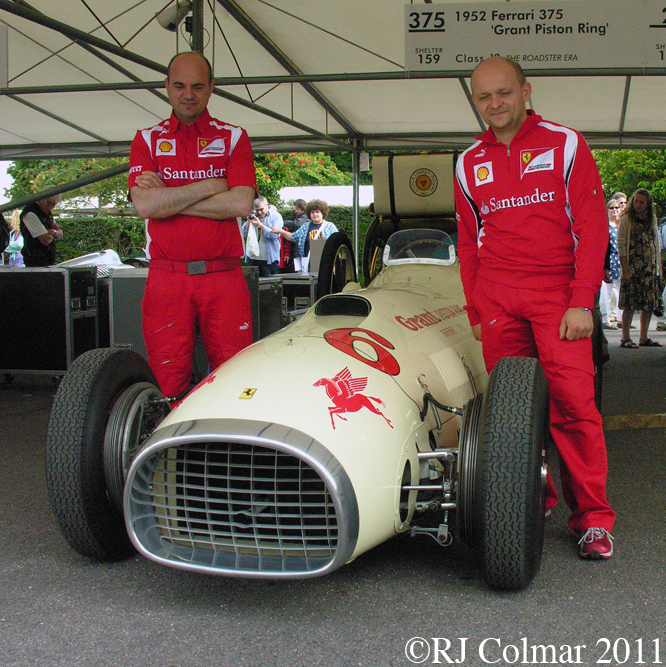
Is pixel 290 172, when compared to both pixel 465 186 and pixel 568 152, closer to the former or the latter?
pixel 465 186

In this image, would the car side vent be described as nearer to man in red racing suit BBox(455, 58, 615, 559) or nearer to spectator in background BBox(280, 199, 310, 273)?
man in red racing suit BBox(455, 58, 615, 559)

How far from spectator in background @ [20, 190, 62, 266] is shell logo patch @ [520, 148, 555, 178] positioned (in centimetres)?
620

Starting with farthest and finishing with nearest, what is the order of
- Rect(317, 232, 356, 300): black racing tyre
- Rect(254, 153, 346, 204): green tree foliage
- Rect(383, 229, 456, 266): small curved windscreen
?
Rect(254, 153, 346, 204): green tree foliage < Rect(317, 232, 356, 300): black racing tyre < Rect(383, 229, 456, 266): small curved windscreen

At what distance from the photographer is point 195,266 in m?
3.49

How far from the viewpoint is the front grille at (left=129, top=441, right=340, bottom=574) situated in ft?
7.63

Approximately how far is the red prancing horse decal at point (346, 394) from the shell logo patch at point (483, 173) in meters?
1.02

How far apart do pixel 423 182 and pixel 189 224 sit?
9.59 feet

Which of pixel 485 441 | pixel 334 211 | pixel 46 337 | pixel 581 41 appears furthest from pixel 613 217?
pixel 334 211

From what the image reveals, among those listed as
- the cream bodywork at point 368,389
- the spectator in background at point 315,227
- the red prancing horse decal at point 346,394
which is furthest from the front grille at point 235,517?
the spectator in background at point 315,227

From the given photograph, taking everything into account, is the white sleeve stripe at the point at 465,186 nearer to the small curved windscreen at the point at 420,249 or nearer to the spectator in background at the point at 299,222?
the small curved windscreen at the point at 420,249

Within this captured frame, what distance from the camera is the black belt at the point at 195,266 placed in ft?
11.5

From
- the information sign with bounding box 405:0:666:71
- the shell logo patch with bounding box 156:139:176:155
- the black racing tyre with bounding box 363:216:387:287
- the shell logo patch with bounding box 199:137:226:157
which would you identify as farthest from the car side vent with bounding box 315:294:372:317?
the information sign with bounding box 405:0:666:71

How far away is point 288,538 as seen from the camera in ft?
7.70

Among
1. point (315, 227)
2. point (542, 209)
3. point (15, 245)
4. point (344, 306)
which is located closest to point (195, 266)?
point (344, 306)
